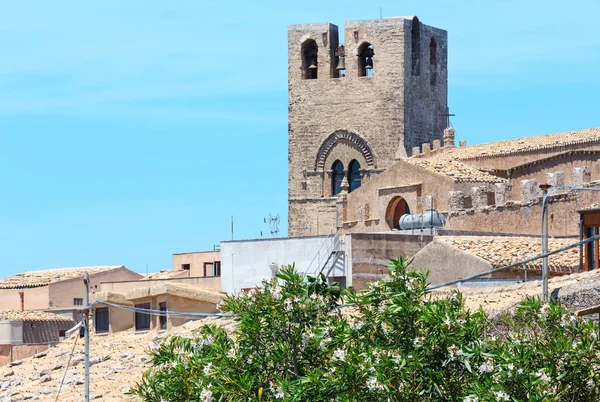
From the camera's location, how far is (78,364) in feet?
91.2

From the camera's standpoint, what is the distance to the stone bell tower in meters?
55.4

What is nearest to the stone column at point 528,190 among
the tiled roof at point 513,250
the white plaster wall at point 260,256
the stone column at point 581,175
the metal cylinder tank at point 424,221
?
the stone column at point 581,175

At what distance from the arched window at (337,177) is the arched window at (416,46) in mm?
4563

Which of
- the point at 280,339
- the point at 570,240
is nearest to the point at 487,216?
the point at 570,240

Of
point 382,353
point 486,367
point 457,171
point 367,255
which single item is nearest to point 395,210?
point 457,171

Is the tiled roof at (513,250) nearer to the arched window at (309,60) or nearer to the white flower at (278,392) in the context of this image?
the white flower at (278,392)

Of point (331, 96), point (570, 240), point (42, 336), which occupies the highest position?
point (331, 96)

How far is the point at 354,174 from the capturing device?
56562 mm

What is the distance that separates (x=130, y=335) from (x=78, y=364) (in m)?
2.29

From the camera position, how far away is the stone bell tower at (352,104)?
2181 inches

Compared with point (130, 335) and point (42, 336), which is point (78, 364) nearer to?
point (130, 335)

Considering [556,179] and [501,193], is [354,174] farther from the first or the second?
[556,179]

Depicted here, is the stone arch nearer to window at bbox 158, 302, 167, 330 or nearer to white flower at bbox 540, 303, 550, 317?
window at bbox 158, 302, 167, 330

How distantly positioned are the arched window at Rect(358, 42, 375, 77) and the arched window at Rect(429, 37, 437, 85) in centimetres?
259
